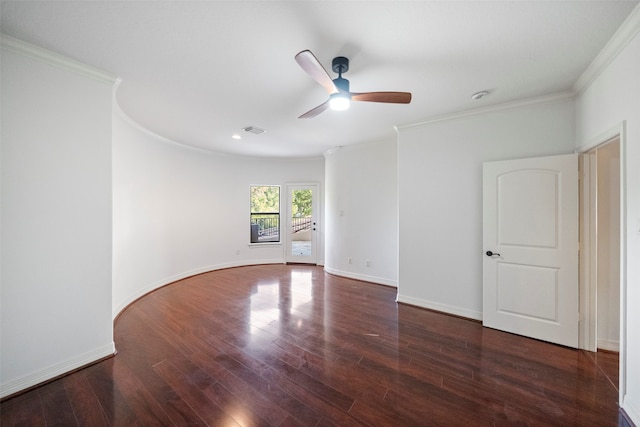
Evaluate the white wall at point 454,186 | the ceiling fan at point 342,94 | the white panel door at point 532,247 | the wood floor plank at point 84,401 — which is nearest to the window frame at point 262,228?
→ the white wall at point 454,186

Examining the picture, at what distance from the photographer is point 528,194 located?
2.74 meters

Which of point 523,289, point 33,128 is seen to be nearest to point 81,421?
point 33,128

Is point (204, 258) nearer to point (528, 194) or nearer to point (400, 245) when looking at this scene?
point (400, 245)

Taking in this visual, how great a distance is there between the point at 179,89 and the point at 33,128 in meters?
1.19

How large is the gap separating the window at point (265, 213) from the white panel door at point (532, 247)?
4.69 meters

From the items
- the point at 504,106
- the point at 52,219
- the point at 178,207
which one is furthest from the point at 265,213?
the point at 504,106

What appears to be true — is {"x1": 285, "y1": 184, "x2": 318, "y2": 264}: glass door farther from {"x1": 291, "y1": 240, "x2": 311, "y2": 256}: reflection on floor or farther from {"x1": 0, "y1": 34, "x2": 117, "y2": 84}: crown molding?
{"x1": 0, "y1": 34, "x2": 117, "y2": 84}: crown molding

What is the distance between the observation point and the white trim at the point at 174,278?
10.9 feet

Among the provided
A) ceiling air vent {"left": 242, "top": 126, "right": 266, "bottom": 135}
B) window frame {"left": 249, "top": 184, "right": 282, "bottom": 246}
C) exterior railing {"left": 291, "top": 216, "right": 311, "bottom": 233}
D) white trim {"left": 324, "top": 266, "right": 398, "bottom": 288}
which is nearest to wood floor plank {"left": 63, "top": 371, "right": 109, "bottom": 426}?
ceiling air vent {"left": 242, "top": 126, "right": 266, "bottom": 135}

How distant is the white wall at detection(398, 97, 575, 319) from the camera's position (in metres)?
2.79

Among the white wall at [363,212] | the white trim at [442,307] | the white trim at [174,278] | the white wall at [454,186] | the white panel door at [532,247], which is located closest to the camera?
the white panel door at [532,247]

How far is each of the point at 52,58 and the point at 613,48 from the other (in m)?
4.38

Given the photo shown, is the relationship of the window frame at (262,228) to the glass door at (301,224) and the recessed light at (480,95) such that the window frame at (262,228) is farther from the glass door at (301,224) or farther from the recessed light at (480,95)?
the recessed light at (480,95)

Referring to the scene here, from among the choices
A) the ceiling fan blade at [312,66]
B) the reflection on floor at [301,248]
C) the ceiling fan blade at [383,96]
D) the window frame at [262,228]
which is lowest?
the reflection on floor at [301,248]
